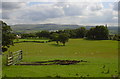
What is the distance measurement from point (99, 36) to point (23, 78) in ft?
324

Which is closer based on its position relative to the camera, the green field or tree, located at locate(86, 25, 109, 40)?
the green field

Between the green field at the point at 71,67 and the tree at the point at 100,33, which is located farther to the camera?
the tree at the point at 100,33

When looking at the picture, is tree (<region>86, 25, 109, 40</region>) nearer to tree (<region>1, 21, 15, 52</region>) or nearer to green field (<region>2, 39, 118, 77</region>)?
→ green field (<region>2, 39, 118, 77</region>)

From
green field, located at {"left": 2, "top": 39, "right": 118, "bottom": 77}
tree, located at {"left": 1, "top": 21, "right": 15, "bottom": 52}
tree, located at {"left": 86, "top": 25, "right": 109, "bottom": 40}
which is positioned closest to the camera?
green field, located at {"left": 2, "top": 39, "right": 118, "bottom": 77}

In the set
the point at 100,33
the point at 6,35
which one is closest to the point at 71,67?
the point at 6,35

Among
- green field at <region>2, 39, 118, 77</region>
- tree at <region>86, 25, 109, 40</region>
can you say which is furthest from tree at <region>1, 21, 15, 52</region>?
tree at <region>86, 25, 109, 40</region>

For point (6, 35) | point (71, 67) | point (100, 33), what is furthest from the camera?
point (100, 33)

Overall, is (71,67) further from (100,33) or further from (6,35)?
(100,33)

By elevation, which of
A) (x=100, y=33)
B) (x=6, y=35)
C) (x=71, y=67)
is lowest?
(x=71, y=67)

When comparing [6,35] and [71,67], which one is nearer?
[71,67]

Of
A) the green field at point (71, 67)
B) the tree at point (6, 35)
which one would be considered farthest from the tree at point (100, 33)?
the tree at point (6, 35)


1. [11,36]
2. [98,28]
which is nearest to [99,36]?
[98,28]

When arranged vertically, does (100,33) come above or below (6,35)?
above

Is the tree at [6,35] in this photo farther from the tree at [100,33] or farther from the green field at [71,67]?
the tree at [100,33]
